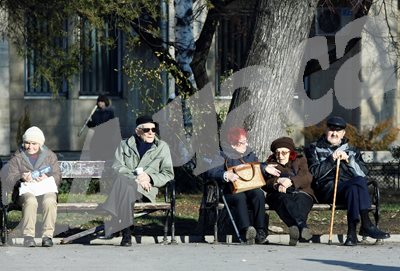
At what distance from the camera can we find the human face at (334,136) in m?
14.3

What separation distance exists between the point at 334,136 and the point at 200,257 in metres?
2.52

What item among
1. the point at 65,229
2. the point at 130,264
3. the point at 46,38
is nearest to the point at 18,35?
the point at 46,38

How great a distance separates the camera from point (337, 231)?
14.8 metres

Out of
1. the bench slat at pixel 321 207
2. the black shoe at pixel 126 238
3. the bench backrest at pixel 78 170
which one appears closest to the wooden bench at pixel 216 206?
the bench slat at pixel 321 207

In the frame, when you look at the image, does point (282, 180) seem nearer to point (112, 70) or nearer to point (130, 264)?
point (130, 264)

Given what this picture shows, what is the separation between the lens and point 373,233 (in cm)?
1373

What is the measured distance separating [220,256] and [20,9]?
265 inches

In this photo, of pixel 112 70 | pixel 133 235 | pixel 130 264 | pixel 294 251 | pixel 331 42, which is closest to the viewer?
pixel 130 264

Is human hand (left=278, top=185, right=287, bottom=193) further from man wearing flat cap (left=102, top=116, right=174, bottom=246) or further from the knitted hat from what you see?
man wearing flat cap (left=102, top=116, right=174, bottom=246)

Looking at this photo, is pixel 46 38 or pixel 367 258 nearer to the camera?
pixel 367 258

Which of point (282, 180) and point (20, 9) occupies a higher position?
point (20, 9)

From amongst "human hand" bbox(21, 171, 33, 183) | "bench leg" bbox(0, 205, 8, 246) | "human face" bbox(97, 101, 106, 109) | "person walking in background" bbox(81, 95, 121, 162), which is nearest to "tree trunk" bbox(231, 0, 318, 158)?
"human hand" bbox(21, 171, 33, 183)

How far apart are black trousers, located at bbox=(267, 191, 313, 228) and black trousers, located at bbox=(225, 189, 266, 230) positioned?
0.61 ft

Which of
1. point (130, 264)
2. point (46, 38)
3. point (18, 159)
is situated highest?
point (46, 38)
